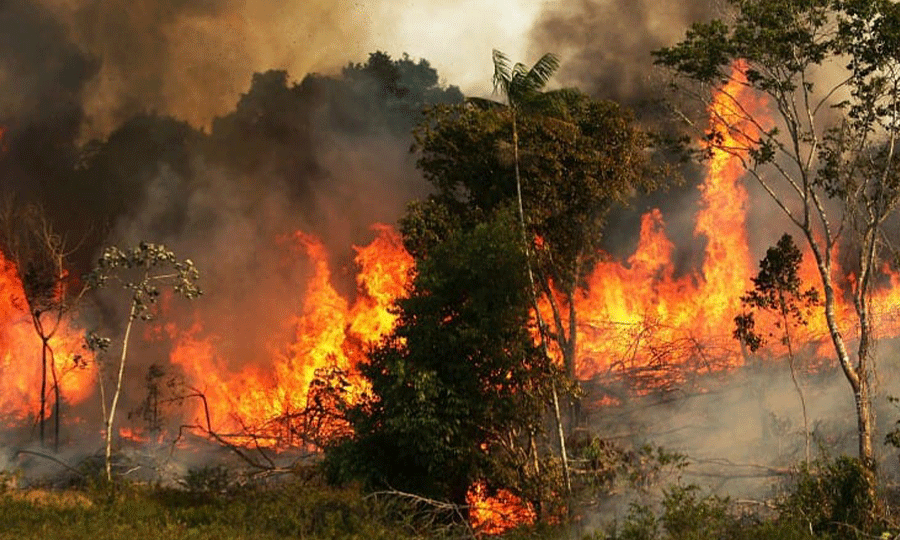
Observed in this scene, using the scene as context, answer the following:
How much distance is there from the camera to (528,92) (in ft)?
78.8

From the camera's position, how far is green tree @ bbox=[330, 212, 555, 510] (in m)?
23.1

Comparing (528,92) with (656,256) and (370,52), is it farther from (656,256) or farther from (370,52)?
(370,52)

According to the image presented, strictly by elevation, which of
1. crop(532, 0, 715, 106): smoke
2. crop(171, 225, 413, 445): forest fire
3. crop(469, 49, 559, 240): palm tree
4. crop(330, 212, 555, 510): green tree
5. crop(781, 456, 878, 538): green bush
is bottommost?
crop(781, 456, 878, 538): green bush

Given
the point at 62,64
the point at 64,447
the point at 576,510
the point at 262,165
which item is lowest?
the point at 576,510

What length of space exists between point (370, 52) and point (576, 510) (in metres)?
30.7

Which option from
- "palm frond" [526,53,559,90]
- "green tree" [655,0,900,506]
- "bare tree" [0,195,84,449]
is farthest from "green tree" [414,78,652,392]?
"bare tree" [0,195,84,449]

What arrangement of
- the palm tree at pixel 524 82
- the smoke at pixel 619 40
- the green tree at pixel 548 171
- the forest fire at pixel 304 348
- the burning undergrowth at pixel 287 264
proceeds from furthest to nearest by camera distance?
the smoke at pixel 619 40
the forest fire at pixel 304 348
the burning undergrowth at pixel 287 264
the green tree at pixel 548 171
the palm tree at pixel 524 82

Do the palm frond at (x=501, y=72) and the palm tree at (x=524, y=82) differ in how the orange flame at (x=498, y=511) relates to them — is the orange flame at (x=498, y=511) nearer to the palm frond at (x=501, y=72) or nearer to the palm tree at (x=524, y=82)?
the palm tree at (x=524, y=82)

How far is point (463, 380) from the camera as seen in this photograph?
→ 23406mm

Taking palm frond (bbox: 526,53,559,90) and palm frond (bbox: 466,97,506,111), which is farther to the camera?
palm frond (bbox: 466,97,506,111)

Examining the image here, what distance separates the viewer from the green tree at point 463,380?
75.7 ft

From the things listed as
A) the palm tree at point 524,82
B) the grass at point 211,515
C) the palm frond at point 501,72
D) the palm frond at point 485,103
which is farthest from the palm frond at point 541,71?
the grass at point 211,515

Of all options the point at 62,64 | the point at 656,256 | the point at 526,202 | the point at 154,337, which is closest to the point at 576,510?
the point at 526,202

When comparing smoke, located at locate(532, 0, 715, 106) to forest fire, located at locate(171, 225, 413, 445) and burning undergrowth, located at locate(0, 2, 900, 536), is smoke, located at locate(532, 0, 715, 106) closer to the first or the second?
burning undergrowth, located at locate(0, 2, 900, 536)
